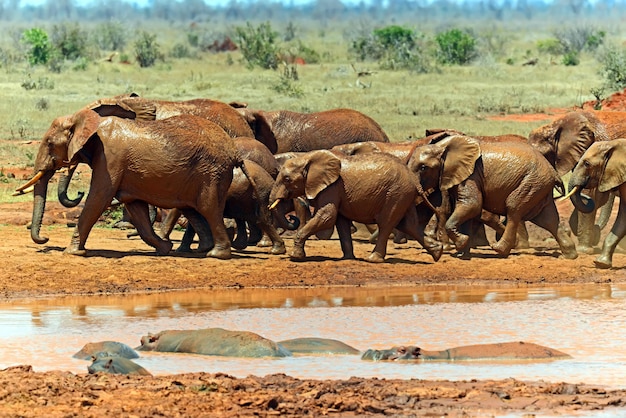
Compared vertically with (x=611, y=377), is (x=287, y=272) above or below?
below

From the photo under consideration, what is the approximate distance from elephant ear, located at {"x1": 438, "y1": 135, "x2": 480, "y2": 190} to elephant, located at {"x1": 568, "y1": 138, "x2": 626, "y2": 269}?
1.35 metres

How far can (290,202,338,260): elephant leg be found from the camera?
16.7 meters

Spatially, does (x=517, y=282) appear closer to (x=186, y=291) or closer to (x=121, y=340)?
(x=186, y=291)

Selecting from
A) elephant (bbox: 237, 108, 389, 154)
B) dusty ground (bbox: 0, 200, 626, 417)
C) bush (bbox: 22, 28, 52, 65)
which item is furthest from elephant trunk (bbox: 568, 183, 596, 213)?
bush (bbox: 22, 28, 52, 65)

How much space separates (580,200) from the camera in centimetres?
1727

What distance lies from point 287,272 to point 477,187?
10.1 feet

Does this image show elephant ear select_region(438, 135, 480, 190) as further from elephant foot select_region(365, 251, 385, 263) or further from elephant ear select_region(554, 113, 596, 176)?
elephant ear select_region(554, 113, 596, 176)

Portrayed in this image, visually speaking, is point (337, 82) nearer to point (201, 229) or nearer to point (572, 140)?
point (572, 140)

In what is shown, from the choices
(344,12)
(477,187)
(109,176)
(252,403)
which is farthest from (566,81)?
(344,12)

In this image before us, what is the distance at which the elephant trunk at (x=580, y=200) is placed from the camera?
1705 cm

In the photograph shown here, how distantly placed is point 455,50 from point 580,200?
41653 millimetres

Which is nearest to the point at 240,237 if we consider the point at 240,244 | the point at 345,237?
the point at 240,244

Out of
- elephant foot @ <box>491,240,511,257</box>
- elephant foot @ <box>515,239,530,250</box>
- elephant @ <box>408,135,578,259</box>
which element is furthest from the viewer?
elephant foot @ <box>515,239,530,250</box>

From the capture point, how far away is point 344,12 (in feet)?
579
